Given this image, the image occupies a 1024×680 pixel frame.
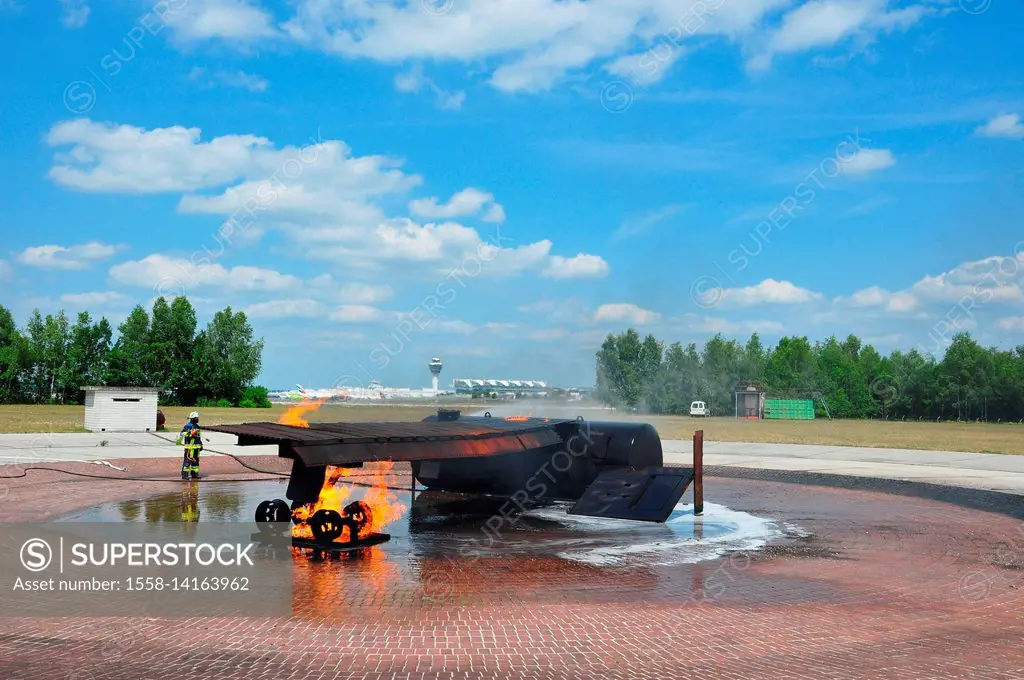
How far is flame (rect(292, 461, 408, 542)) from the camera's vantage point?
13812mm

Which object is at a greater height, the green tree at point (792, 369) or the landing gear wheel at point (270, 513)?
the green tree at point (792, 369)

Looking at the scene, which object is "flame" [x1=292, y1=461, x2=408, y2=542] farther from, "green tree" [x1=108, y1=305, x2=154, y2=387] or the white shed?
"green tree" [x1=108, y1=305, x2=154, y2=387]

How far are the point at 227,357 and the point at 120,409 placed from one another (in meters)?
72.1

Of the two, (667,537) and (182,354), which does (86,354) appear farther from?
(667,537)

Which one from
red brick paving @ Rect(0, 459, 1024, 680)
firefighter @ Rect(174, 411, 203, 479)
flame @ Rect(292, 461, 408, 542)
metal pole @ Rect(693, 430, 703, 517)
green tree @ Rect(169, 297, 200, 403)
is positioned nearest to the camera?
red brick paving @ Rect(0, 459, 1024, 680)

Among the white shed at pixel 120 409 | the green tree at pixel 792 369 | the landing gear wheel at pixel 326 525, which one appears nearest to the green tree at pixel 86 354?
the white shed at pixel 120 409

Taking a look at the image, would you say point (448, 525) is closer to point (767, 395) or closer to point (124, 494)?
point (124, 494)

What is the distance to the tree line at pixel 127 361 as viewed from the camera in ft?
318

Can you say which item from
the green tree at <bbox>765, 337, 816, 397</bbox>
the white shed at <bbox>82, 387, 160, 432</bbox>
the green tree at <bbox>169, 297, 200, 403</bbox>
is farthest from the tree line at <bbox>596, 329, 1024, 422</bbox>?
the green tree at <bbox>169, 297, 200, 403</bbox>

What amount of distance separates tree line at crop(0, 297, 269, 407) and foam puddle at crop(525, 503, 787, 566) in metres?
88.9

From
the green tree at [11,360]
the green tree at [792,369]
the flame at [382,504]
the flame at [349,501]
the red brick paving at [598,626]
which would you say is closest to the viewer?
the red brick paving at [598,626]

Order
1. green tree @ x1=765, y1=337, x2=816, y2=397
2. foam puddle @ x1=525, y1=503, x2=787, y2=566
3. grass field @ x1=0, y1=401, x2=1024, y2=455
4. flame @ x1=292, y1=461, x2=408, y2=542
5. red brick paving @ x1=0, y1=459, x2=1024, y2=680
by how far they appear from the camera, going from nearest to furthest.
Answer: red brick paving @ x1=0, y1=459, x2=1024, y2=680 < foam puddle @ x1=525, y1=503, x2=787, y2=566 < flame @ x1=292, y1=461, x2=408, y2=542 < grass field @ x1=0, y1=401, x2=1024, y2=455 < green tree @ x1=765, y1=337, x2=816, y2=397

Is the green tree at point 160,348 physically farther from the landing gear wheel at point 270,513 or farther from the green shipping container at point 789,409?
the landing gear wheel at point 270,513

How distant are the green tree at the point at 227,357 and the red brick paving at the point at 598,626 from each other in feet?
309
